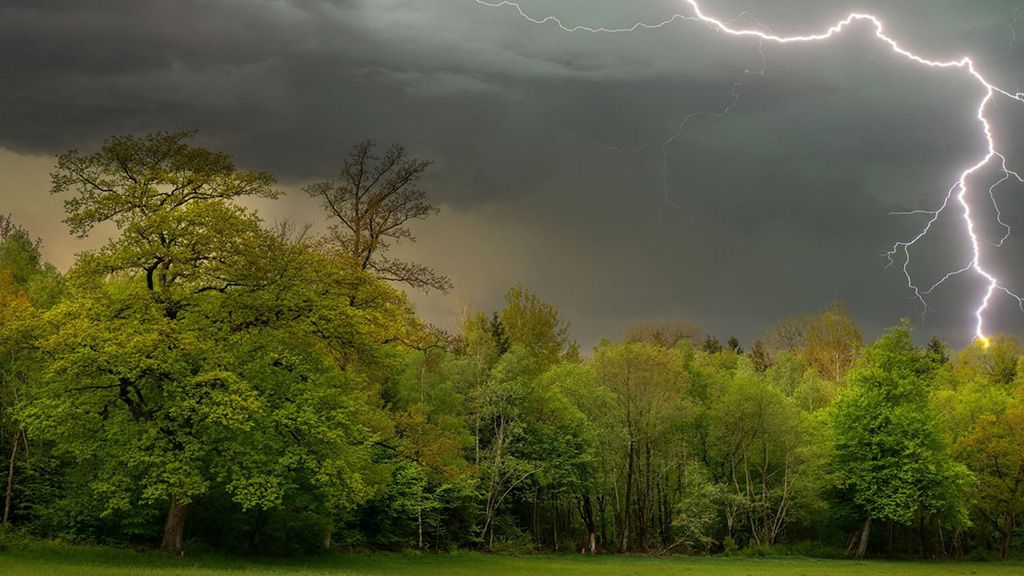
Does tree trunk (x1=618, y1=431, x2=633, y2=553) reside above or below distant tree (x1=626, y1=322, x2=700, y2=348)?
below

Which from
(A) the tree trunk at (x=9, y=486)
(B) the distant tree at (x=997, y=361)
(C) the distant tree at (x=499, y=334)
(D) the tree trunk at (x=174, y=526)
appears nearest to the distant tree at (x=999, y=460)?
(C) the distant tree at (x=499, y=334)

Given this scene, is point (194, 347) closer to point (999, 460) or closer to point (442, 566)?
point (442, 566)

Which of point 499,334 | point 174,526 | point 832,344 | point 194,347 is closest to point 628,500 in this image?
point 499,334

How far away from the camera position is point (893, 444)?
61.8 meters

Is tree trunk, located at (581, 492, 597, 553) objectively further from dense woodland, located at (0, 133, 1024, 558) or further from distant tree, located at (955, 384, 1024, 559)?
distant tree, located at (955, 384, 1024, 559)

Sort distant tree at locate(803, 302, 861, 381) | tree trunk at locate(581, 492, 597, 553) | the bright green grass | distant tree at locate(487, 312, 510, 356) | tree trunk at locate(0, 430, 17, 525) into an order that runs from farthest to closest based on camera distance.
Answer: distant tree at locate(803, 302, 861, 381)
distant tree at locate(487, 312, 510, 356)
tree trunk at locate(581, 492, 597, 553)
tree trunk at locate(0, 430, 17, 525)
the bright green grass

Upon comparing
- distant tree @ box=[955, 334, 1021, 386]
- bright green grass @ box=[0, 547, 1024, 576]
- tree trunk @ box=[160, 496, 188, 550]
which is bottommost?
bright green grass @ box=[0, 547, 1024, 576]

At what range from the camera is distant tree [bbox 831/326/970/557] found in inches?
2397

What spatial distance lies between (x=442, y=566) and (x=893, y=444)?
3408cm

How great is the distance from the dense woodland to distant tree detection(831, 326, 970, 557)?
19cm

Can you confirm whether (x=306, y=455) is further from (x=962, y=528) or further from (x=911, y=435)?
(x=962, y=528)

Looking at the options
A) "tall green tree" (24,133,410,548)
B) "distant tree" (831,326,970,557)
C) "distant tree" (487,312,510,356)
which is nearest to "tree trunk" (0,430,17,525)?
"tall green tree" (24,133,410,548)

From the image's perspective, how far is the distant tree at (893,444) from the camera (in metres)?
60.9

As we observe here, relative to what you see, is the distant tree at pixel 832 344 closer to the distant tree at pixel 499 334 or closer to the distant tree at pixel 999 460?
the distant tree at pixel 999 460
